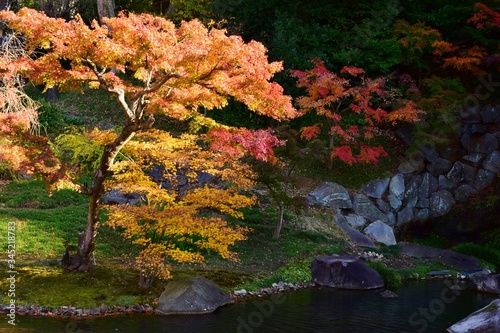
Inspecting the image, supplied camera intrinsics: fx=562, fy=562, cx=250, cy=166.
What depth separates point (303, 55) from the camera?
84.7 feet

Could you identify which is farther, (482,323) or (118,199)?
(118,199)

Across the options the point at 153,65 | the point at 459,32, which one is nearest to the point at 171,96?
the point at 153,65

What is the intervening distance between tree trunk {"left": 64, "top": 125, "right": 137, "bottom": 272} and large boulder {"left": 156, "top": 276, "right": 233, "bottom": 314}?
2.43 meters

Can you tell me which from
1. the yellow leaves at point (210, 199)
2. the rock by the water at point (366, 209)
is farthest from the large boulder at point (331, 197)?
the yellow leaves at point (210, 199)

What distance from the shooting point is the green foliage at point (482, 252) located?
2102 centimetres

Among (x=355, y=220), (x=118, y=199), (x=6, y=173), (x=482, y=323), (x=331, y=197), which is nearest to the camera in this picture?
(x=482, y=323)

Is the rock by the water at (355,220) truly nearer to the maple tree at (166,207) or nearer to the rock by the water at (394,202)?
the rock by the water at (394,202)

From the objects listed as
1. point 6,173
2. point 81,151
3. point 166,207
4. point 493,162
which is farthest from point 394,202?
point 6,173

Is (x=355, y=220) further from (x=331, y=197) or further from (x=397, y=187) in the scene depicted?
(x=397, y=187)

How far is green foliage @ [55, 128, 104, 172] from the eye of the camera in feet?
72.9

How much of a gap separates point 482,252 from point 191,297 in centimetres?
1282

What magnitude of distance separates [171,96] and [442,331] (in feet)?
27.6

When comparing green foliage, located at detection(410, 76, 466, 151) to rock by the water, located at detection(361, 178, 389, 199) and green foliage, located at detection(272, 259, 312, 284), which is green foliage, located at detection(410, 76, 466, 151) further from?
green foliage, located at detection(272, 259, 312, 284)

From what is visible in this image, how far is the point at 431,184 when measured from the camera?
2516 cm
